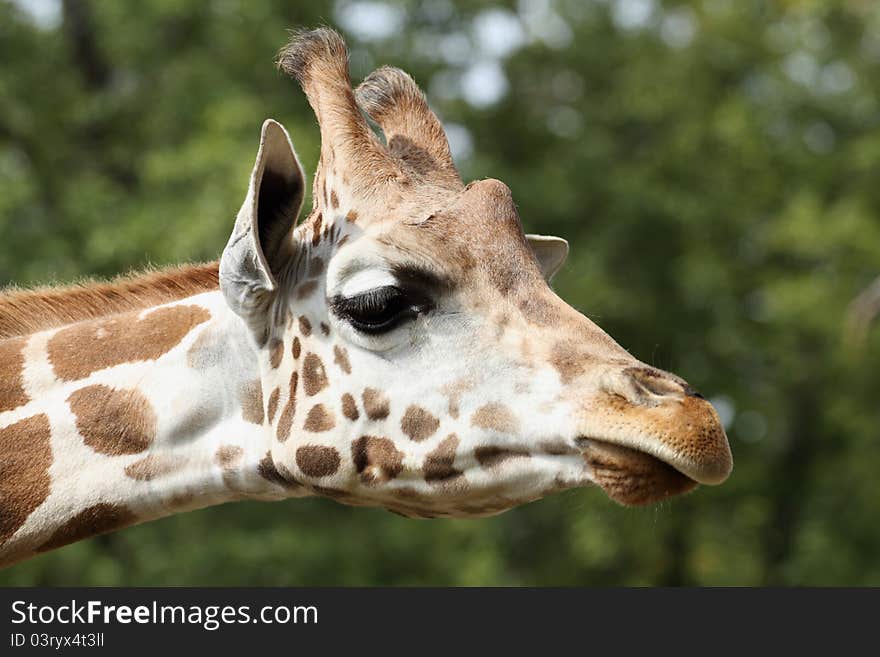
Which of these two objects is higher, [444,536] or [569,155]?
[569,155]

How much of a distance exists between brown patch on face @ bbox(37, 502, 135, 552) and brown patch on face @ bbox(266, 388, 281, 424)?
0.63m

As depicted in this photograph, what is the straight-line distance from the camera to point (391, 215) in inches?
181

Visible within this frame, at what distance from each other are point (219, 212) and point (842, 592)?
840cm

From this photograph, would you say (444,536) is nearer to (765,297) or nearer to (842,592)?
(765,297)

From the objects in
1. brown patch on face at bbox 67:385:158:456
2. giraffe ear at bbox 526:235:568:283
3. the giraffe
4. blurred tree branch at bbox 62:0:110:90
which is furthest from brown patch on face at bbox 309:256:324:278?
blurred tree branch at bbox 62:0:110:90

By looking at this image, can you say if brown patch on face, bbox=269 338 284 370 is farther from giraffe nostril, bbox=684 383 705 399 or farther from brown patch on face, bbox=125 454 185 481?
giraffe nostril, bbox=684 383 705 399

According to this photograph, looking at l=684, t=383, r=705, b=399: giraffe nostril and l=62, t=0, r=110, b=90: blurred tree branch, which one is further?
l=62, t=0, r=110, b=90: blurred tree branch

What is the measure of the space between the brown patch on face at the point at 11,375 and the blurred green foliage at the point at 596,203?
31.4 feet

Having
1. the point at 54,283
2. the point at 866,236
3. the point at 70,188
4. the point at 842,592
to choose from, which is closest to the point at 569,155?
the point at 866,236

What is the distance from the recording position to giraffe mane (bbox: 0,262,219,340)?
5.09 metres

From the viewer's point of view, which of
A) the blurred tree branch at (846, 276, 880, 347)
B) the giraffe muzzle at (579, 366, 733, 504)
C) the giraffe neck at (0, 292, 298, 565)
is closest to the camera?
the giraffe muzzle at (579, 366, 733, 504)

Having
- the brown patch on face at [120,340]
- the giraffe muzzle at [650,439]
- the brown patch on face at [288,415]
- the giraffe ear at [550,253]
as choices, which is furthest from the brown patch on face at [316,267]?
the giraffe muzzle at [650,439]

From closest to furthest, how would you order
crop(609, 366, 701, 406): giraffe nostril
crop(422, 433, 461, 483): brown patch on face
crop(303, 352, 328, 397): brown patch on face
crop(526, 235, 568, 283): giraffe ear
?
1. crop(609, 366, 701, 406): giraffe nostril
2. crop(422, 433, 461, 483): brown patch on face
3. crop(303, 352, 328, 397): brown patch on face
4. crop(526, 235, 568, 283): giraffe ear

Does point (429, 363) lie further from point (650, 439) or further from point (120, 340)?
point (120, 340)
